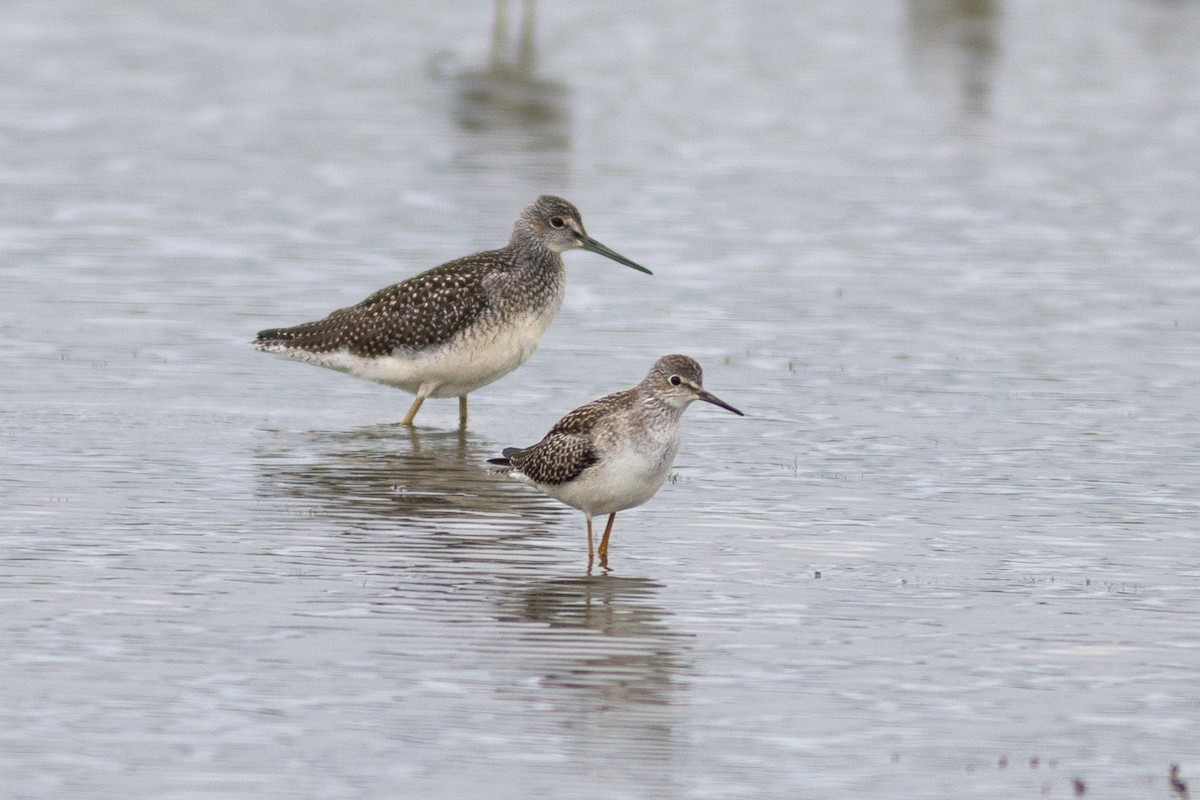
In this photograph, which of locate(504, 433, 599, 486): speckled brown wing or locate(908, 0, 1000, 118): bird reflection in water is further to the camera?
locate(908, 0, 1000, 118): bird reflection in water

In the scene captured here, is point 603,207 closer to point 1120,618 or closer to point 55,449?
point 55,449

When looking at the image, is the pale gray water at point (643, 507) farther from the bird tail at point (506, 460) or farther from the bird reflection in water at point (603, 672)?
the bird tail at point (506, 460)

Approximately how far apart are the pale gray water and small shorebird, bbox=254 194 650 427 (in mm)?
435

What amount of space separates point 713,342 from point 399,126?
12.7m

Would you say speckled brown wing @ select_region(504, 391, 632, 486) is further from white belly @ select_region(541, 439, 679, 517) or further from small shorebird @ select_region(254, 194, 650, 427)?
small shorebird @ select_region(254, 194, 650, 427)

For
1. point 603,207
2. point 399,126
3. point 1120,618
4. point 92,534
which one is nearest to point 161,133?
point 399,126

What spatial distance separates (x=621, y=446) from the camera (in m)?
11.7

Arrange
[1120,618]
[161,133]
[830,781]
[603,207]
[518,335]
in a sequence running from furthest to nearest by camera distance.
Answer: [161,133], [603,207], [518,335], [1120,618], [830,781]

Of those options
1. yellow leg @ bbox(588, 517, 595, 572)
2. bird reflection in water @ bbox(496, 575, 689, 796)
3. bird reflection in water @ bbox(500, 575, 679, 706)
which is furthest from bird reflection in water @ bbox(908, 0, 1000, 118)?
bird reflection in water @ bbox(496, 575, 689, 796)

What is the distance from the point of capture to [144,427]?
14945 millimetres

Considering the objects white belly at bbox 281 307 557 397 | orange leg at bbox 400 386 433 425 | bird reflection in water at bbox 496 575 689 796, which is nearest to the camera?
bird reflection in water at bbox 496 575 689 796

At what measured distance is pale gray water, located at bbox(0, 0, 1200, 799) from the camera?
908cm

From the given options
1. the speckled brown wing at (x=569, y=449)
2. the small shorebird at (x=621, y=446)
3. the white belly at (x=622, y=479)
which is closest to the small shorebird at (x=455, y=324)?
the speckled brown wing at (x=569, y=449)

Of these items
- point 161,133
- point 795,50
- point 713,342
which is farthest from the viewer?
point 795,50
